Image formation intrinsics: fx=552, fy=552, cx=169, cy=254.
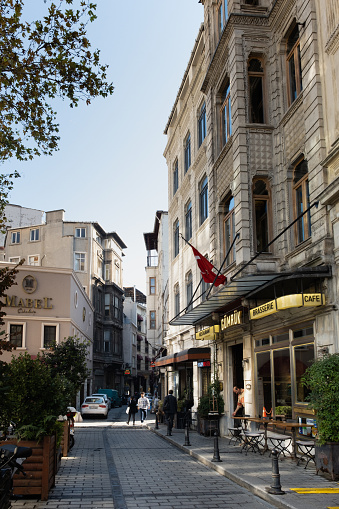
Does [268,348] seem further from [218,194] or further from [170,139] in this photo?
[170,139]

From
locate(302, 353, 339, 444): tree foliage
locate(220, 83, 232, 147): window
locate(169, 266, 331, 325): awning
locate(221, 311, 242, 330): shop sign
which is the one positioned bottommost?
locate(302, 353, 339, 444): tree foliage

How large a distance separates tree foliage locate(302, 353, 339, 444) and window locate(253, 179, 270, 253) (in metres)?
6.02

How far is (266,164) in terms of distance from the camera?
1614 cm

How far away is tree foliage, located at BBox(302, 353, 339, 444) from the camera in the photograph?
1009 cm

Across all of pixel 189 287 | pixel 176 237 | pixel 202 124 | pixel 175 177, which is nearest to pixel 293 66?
pixel 202 124

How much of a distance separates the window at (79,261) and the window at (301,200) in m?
42.0

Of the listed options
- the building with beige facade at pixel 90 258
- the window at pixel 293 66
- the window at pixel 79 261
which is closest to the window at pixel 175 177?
the window at pixel 293 66

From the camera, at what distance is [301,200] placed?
575 inches

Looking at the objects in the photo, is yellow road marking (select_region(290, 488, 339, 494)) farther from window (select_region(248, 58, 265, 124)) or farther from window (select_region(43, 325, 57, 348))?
window (select_region(43, 325, 57, 348))

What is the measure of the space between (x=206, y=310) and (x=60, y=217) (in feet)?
125

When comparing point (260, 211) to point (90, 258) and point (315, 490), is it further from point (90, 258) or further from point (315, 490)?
point (90, 258)

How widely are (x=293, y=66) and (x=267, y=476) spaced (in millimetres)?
10945

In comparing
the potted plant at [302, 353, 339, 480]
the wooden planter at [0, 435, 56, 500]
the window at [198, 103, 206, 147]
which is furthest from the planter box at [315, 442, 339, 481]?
the window at [198, 103, 206, 147]

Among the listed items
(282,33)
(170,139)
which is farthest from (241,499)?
(170,139)
